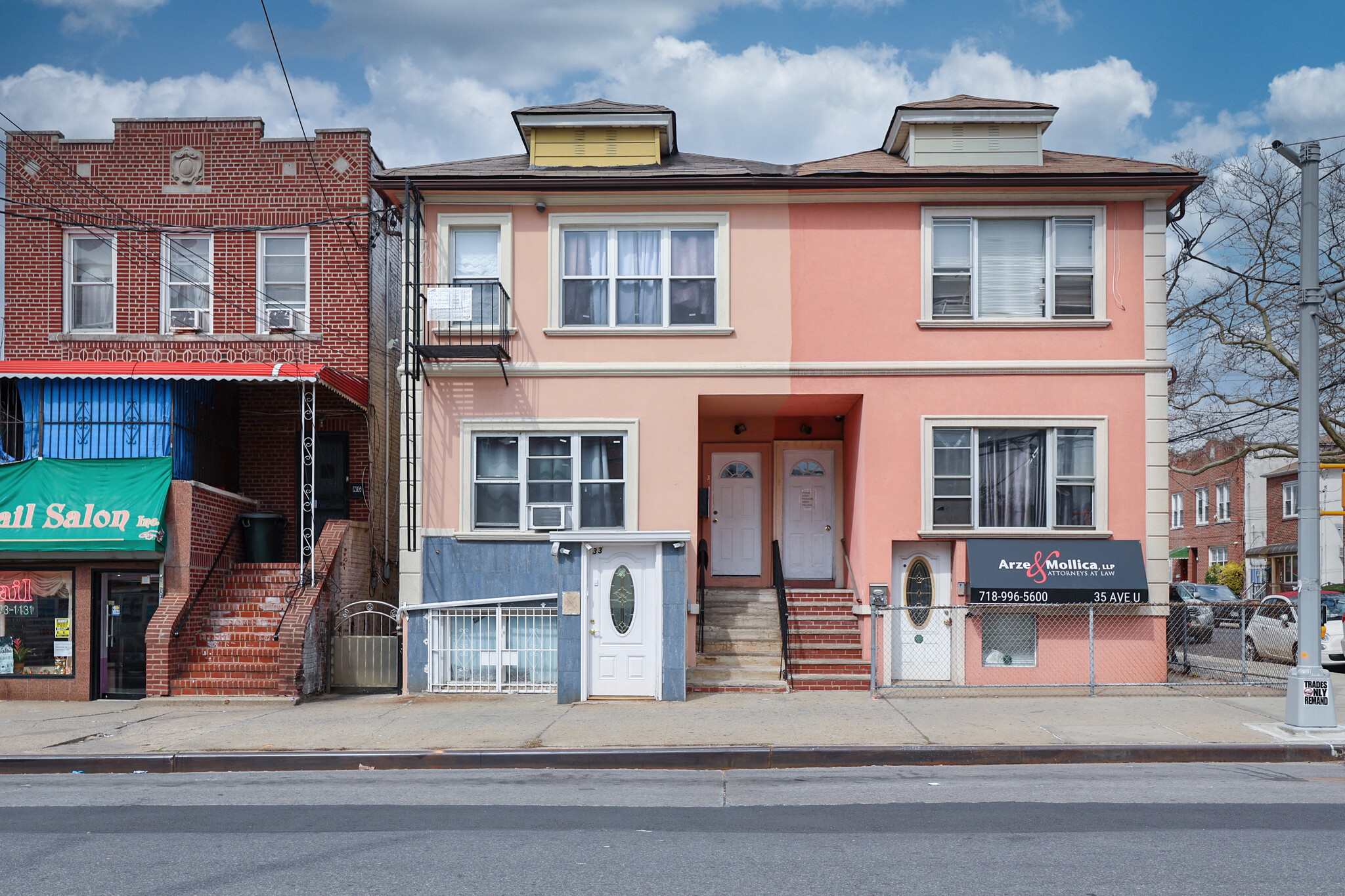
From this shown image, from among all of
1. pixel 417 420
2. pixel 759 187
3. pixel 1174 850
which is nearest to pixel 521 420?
pixel 417 420

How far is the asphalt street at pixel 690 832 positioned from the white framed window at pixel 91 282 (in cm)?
1085

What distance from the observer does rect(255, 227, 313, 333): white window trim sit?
19.2 metres

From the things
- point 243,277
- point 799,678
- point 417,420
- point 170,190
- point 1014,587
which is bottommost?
point 799,678

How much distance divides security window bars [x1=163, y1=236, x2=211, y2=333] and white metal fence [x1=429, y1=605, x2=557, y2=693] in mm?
7362

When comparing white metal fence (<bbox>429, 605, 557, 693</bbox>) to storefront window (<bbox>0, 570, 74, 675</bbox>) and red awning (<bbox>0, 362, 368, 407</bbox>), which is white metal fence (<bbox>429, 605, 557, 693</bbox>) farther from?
storefront window (<bbox>0, 570, 74, 675</bbox>)

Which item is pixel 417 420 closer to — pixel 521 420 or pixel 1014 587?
pixel 521 420

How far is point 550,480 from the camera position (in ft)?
54.4

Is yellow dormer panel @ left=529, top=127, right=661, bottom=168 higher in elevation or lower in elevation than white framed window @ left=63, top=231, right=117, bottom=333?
higher

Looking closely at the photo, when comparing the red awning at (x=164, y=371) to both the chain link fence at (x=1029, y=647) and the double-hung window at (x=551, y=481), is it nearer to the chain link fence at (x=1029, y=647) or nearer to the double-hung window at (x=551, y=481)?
the double-hung window at (x=551, y=481)

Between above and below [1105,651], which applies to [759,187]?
above

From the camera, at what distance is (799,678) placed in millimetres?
15594

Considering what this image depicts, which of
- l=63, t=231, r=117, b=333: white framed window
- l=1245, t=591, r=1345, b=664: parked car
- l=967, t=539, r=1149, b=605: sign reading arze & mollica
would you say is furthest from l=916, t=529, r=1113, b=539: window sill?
l=63, t=231, r=117, b=333: white framed window

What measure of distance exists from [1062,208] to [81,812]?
1430 cm

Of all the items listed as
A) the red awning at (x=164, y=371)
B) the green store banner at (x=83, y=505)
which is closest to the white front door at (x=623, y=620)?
the red awning at (x=164, y=371)
